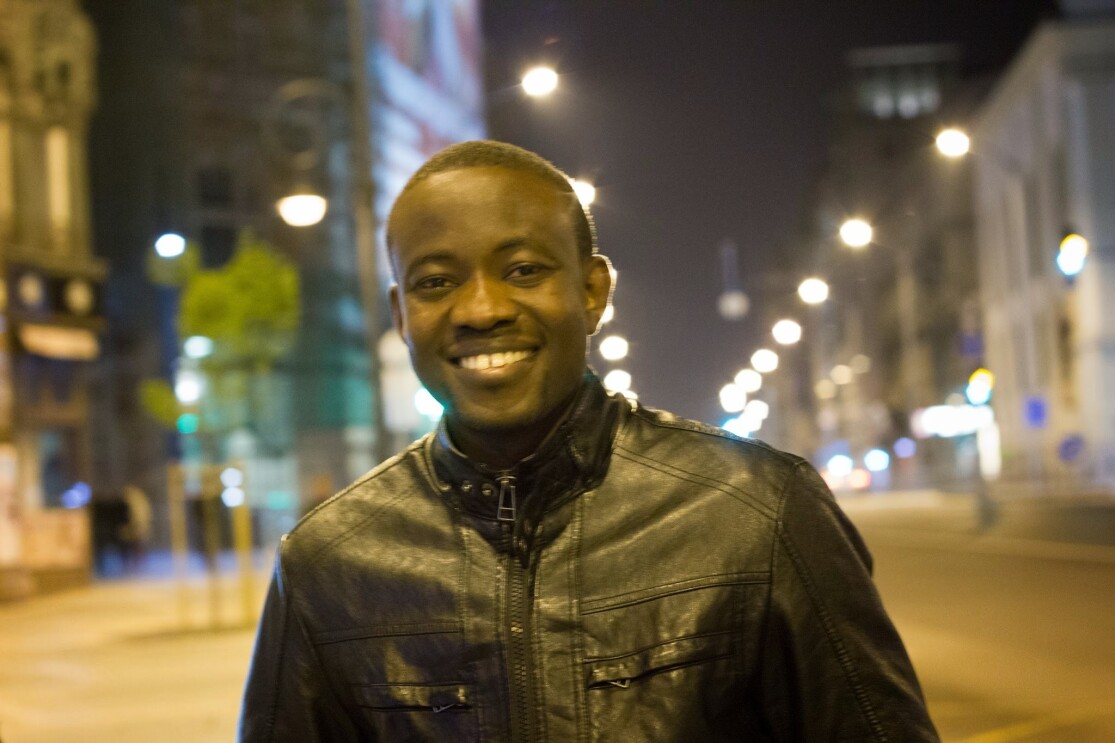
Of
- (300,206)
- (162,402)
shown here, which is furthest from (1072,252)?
(162,402)

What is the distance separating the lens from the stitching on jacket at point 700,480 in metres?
2.25

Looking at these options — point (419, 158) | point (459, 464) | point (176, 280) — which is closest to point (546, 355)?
point (459, 464)

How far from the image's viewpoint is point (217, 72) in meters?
44.9

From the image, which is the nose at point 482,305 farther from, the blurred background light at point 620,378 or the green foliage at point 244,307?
the blurred background light at point 620,378

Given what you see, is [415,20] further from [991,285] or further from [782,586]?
[782,586]

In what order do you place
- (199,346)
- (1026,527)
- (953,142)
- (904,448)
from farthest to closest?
(904,448) → (1026,527) → (199,346) → (953,142)

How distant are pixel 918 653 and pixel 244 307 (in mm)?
17177

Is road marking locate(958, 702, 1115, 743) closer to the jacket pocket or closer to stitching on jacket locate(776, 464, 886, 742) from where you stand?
stitching on jacket locate(776, 464, 886, 742)

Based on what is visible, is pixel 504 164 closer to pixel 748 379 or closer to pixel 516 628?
pixel 516 628

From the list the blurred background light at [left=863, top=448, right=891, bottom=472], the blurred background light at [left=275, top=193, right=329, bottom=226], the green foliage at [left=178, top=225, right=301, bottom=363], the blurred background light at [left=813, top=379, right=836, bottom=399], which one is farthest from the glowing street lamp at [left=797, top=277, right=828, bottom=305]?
the blurred background light at [left=813, top=379, right=836, bottom=399]

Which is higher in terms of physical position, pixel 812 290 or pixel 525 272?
pixel 812 290

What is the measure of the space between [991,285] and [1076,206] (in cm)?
1933

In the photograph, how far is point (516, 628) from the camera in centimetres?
222

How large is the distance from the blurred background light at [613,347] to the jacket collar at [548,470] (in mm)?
34815
